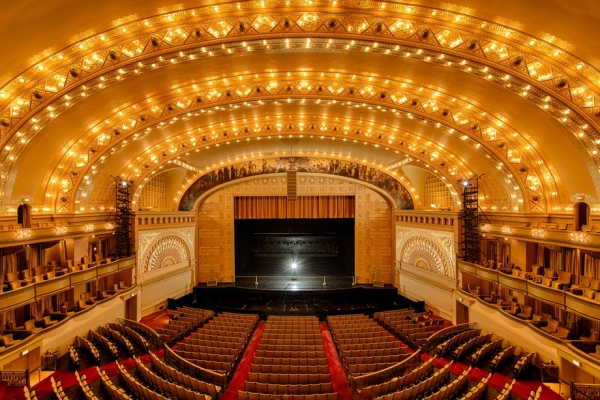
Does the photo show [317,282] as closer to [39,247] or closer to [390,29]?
[39,247]

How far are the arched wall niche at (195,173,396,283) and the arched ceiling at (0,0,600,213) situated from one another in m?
4.83

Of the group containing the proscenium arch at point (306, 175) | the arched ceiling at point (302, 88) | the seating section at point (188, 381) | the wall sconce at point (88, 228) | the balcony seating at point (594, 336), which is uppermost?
the arched ceiling at point (302, 88)

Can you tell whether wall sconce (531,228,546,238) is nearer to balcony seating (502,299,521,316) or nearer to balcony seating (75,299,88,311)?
balcony seating (502,299,521,316)

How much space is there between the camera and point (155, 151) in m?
18.5

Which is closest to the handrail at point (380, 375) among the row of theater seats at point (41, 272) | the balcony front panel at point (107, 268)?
the row of theater seats at point (41, 272)

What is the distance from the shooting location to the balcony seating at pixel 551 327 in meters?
12.2

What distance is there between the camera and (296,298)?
2119cm

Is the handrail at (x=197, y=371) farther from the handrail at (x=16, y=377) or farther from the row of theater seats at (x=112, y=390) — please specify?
the handrail at (x=16, y=377)

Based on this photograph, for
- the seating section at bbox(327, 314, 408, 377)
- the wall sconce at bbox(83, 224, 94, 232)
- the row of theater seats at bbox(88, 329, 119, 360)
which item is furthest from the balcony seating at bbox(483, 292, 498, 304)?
the wall sconce at bbox(83, 224, 94, 232)

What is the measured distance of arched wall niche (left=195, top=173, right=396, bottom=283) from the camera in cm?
2411

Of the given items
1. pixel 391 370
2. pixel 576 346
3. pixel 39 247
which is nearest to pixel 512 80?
pixel 576 346

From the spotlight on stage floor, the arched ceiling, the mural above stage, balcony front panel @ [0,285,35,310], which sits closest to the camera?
the arched ceiling

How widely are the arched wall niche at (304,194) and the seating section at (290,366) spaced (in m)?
10.5

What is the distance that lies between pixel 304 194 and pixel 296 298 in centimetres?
679
